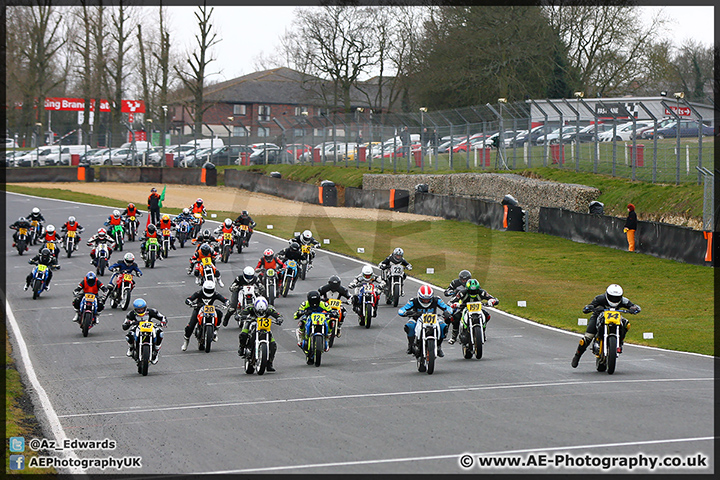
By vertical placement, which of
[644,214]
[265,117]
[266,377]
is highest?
[265,117]

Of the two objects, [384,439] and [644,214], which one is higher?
[644,214]

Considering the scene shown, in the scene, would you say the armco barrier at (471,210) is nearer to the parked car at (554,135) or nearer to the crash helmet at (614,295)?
the parked car at (554,135)

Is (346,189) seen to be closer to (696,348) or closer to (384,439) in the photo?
(696,348)

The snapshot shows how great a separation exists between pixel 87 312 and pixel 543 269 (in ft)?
46.0

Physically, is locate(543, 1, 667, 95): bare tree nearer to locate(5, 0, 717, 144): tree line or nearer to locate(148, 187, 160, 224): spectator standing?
locate(5, 0, 717, 144): tree line

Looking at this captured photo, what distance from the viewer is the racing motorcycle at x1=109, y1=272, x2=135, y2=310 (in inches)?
856

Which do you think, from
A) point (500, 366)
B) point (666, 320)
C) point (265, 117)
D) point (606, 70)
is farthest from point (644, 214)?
point (265, 117)

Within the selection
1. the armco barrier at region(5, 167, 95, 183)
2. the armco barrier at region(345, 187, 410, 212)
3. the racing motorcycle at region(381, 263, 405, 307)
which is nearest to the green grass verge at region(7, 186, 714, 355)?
the racing motorcycle at region(381, 263, 405, 307)

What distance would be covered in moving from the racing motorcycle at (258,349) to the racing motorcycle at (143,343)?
1.64 meters

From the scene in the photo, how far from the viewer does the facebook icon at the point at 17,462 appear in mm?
9732

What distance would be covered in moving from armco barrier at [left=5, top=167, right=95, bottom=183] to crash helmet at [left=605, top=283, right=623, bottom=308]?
1953 inches

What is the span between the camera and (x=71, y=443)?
35.2 ft
